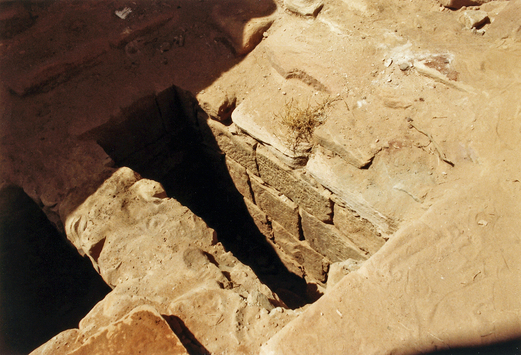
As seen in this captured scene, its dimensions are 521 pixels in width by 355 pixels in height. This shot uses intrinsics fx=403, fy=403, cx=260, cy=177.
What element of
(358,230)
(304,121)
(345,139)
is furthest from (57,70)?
(358,230)

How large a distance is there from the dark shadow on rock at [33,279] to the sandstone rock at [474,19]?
15.4 feet

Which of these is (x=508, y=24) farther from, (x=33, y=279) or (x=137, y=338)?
(x=33, y=279)

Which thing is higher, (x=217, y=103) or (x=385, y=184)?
(x=217, y=103)

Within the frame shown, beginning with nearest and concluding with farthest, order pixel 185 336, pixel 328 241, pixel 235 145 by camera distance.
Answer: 1. pixel 185 336
2. pixel 328 241
3. pixel 235 145

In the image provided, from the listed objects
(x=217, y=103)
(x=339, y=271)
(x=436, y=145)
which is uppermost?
(x=217, y=103)

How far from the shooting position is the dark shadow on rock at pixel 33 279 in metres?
3.99

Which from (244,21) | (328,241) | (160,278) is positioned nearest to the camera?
(160,278)

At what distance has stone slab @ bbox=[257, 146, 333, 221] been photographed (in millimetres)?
3801

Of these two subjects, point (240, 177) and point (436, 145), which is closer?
point (436, 145)

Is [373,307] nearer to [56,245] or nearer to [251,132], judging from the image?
[251,132]

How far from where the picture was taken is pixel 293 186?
13.3 ft

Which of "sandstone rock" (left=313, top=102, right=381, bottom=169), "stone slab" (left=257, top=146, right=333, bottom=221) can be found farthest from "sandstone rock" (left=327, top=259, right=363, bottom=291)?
"sandstone rock" (left=313, top=102, right=381, bottom=169)

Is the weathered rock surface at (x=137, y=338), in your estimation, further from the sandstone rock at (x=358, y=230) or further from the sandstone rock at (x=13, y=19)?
the sandstone rock at (x=13, y=19)

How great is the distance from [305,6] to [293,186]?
217cm
